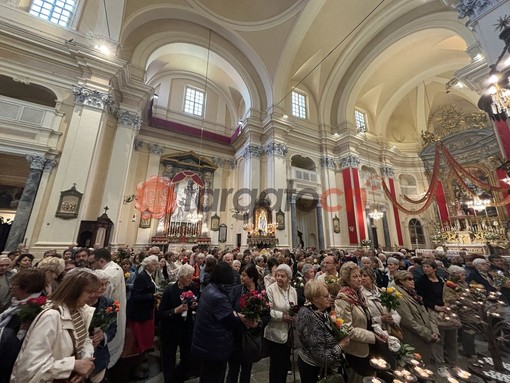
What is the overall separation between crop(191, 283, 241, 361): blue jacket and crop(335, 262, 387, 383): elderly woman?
866 mm

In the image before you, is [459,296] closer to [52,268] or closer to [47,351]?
[47,351]

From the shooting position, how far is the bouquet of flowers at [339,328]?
5.00ft

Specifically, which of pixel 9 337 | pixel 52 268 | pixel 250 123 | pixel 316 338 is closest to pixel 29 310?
pixel 9 337

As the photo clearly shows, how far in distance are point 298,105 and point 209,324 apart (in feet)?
45.4

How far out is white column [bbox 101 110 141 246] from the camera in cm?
772

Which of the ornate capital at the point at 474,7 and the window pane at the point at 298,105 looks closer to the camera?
the ornate capital at the point at 474,7

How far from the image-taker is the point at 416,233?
1474cm

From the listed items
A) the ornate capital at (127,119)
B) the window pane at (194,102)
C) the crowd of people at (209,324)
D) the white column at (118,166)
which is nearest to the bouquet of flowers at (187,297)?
the crowd of people at (209,324)

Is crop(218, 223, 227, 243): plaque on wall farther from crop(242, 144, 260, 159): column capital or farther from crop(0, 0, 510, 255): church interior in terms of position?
crop(242, 144, 260, 159): column capital

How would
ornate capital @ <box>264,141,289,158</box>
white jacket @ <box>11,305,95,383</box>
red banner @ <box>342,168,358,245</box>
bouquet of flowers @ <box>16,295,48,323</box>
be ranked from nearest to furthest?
white jacket @ <box>11,305,95,383</box> → bouquet of flowers @ <box>16,295,48,323</box> → ornate capital @ <box>264,141,289,158</box> → red banner @ <box>342,168,358,245</box>

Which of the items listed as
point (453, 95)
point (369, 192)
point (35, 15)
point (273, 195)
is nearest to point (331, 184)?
point (369, 192)

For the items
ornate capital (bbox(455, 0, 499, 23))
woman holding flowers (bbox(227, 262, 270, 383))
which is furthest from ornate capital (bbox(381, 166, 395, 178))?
woman holding flowers (bbox(227, 262, 270, 383))

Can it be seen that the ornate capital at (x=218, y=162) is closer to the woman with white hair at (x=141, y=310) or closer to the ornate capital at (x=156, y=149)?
the ornate capital at (x=156, y=149)

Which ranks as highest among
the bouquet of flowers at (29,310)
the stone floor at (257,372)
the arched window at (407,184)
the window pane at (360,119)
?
the window pane at (360,119)
